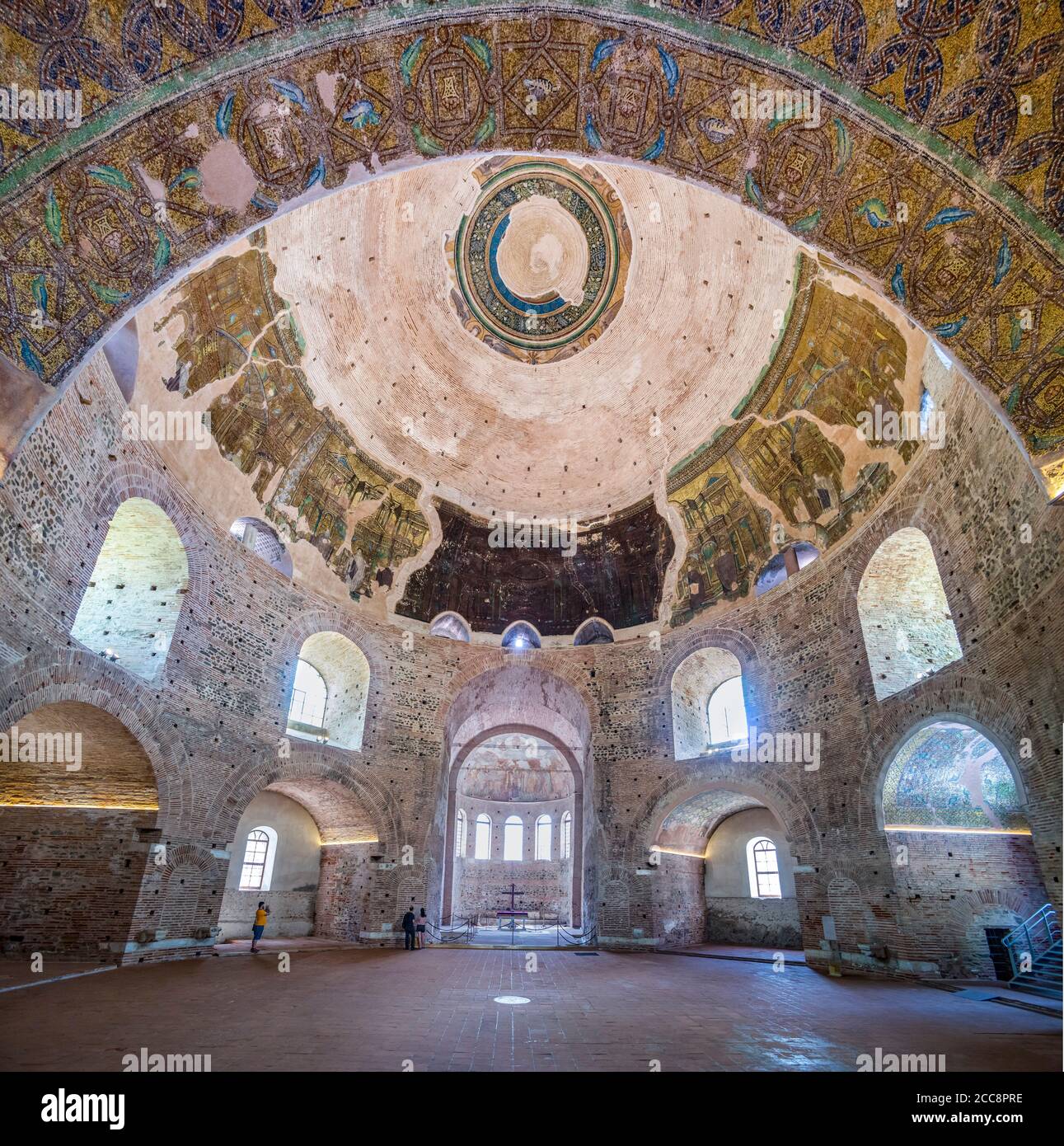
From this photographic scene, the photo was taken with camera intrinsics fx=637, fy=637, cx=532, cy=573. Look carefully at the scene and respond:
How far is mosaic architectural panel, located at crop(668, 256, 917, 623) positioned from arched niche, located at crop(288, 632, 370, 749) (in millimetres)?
9277

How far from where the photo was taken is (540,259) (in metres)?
19.8

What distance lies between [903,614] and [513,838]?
22.1 metres

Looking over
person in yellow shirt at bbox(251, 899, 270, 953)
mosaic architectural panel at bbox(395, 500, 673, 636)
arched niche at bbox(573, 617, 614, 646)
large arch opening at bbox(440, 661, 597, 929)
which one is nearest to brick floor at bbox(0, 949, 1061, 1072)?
person in yellow shirt at bbox(251, 899, 270, 953)

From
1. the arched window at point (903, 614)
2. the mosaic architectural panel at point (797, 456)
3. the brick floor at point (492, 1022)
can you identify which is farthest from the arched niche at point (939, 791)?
the mosaic architectural panel at point (797, 456)

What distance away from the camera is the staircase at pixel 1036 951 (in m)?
10.3

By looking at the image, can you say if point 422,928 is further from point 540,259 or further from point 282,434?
point 540,259

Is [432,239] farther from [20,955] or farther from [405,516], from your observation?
[20,955]

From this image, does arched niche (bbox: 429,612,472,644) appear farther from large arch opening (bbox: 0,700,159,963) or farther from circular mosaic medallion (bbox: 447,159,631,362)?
large arch opening (bbox: 0,700,159,963)

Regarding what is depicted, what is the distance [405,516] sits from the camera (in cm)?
1922

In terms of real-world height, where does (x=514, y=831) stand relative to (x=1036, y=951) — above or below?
above

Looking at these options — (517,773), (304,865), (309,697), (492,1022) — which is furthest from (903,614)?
(517,773)

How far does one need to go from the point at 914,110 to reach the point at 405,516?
15.4 metres
